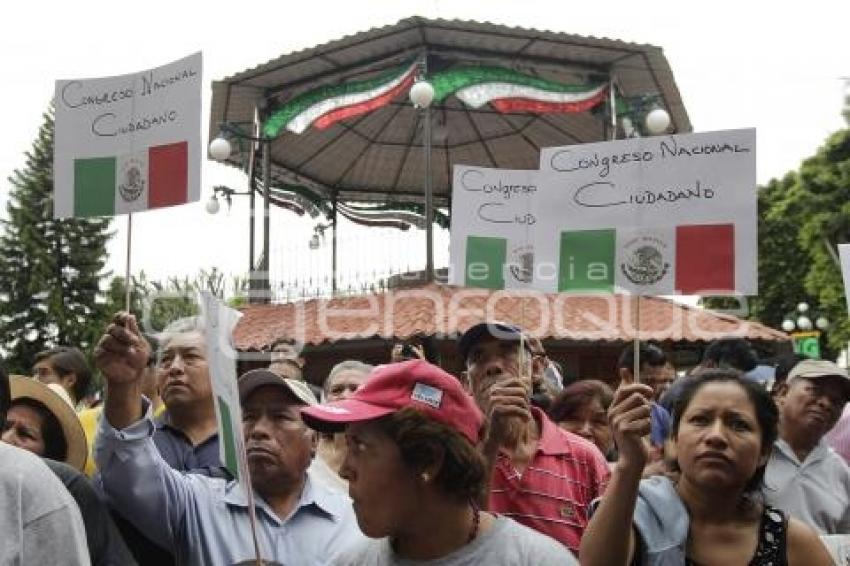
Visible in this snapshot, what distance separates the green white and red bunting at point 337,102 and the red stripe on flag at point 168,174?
10431 millimetres

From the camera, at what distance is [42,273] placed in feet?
132

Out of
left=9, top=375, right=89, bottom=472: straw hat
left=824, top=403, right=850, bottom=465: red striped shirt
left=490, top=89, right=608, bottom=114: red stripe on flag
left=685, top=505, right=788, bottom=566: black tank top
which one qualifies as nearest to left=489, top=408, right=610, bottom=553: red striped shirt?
left=685, top=505, right=788, bottom=566: black tank top

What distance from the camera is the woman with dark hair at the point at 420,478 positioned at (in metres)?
2.21

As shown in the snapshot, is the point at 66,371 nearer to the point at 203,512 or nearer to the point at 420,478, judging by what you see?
the point at 203,512

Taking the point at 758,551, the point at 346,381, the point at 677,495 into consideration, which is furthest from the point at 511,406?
the point at 346,381

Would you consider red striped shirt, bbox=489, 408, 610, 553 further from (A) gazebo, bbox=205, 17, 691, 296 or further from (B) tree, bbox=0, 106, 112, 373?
(B) tree, bbox=0, 106, 112, 373

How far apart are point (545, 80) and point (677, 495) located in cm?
1248

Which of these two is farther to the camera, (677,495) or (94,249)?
(94,249)

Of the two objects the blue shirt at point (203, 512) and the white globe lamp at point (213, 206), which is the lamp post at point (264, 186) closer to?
the white globe lamp at point (213, 206)

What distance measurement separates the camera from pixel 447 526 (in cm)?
223

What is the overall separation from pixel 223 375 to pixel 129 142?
1.54m

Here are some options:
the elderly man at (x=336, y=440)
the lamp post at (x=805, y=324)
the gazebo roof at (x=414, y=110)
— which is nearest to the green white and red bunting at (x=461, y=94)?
the gazebo roof at (x=414, y=110)

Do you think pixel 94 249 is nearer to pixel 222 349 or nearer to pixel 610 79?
pixel 610 79

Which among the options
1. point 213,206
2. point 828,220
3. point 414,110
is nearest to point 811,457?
point 213,206
